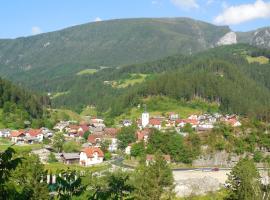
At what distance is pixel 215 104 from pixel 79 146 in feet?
245

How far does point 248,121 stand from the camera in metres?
93.4

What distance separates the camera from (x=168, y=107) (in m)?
146

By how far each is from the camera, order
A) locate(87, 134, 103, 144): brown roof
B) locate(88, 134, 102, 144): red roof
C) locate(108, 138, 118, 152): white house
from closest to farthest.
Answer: locate(108, 138, 118, 152): white house
locate(88, 134, 102, 144): red roof
locate(87, 134, 103, 144): brown roof

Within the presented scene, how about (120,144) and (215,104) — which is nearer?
→ (120,144)

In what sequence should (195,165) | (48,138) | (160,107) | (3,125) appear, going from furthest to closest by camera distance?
(160,107) → (3,125) → (48,138) → (195,165)

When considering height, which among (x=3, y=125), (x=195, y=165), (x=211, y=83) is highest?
(x=211, y=83)

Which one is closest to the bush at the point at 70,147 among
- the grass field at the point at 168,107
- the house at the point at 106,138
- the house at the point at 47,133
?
the house at the point at 106,138

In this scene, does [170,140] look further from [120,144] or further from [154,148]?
[120,144]

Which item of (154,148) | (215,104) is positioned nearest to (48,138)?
(154,148)

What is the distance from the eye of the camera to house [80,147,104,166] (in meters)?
80.9

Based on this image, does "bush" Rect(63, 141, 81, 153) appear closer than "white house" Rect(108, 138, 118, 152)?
Yes

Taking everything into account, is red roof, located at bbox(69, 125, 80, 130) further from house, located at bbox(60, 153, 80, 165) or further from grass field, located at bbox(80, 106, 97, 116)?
grass field, located at bbox(80, 106, 97, 116)

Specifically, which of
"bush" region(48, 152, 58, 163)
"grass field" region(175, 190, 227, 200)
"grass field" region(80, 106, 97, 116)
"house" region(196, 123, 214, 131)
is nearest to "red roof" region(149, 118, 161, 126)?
"house" region(196, 123, 214, 131)

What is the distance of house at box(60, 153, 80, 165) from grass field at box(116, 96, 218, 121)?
57235mm
